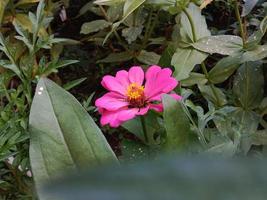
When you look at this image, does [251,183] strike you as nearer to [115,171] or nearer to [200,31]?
[115,171]

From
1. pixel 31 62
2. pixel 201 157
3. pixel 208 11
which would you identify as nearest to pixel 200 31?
pixel 31 62

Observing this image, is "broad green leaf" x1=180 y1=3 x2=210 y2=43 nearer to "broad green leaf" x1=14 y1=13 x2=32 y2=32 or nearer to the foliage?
the foliage

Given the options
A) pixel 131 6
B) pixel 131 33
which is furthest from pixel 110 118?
pixel 131 33

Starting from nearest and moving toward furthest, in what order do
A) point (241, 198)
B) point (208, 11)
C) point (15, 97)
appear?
point (241, 198), point (15, 97), point (208, 11)

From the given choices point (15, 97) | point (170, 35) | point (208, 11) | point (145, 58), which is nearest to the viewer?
point (15, 97)

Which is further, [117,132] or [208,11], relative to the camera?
[208,11]

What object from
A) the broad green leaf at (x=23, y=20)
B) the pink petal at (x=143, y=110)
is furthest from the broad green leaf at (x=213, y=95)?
the broad green leaf at (x=23, y=20)

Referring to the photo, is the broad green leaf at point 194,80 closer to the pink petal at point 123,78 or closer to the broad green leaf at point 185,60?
the broad green leaf at point 185,60
